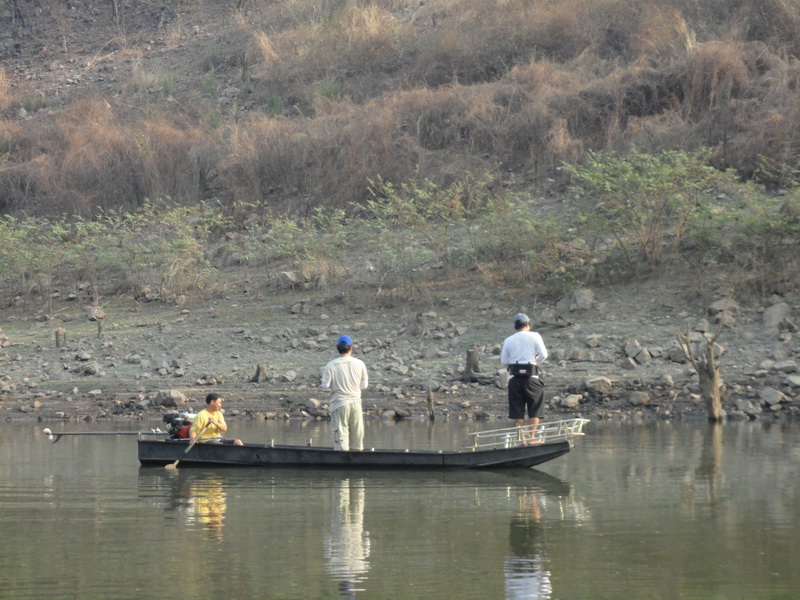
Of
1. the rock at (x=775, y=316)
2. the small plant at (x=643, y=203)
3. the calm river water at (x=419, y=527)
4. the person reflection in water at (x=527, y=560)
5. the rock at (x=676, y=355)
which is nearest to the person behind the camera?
the person reflection in water at (x=527, y=560)

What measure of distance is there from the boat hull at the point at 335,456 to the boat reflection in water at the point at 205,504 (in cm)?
53

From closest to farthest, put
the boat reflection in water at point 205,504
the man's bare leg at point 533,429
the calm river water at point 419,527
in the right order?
the calm river water at point 419,527 < the boat reflection in water at point 205,504 < the man's bare leg at point 533,429

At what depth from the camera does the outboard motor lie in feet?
44.2

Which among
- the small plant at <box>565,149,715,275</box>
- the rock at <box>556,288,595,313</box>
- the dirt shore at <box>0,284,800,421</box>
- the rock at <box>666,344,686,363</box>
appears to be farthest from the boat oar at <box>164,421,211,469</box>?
the small plant at <box>565,149,715,275</box>

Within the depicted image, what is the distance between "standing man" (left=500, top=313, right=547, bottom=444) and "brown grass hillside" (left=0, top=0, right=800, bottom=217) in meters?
10.9

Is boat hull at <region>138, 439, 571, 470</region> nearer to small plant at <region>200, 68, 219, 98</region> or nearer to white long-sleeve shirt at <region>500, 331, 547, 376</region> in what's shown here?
white long-sleeve shirt at <region>500, 331, 547, 376</region>

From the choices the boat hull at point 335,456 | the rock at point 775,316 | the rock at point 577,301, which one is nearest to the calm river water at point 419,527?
the boat hull at point 335,456

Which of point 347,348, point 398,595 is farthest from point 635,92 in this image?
point 398,595

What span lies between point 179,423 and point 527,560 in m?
6.23

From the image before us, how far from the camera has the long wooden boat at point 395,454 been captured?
485 inches

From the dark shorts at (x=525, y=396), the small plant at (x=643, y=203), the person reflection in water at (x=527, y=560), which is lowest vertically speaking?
the person reflection in water at (x=527, y=560)

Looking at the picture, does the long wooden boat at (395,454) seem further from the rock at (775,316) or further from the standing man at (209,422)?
the rock at (775,316)

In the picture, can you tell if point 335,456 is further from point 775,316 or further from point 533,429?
point 775,316

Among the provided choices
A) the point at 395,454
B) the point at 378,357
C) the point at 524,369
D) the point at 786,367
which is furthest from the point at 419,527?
the point at 378,357
